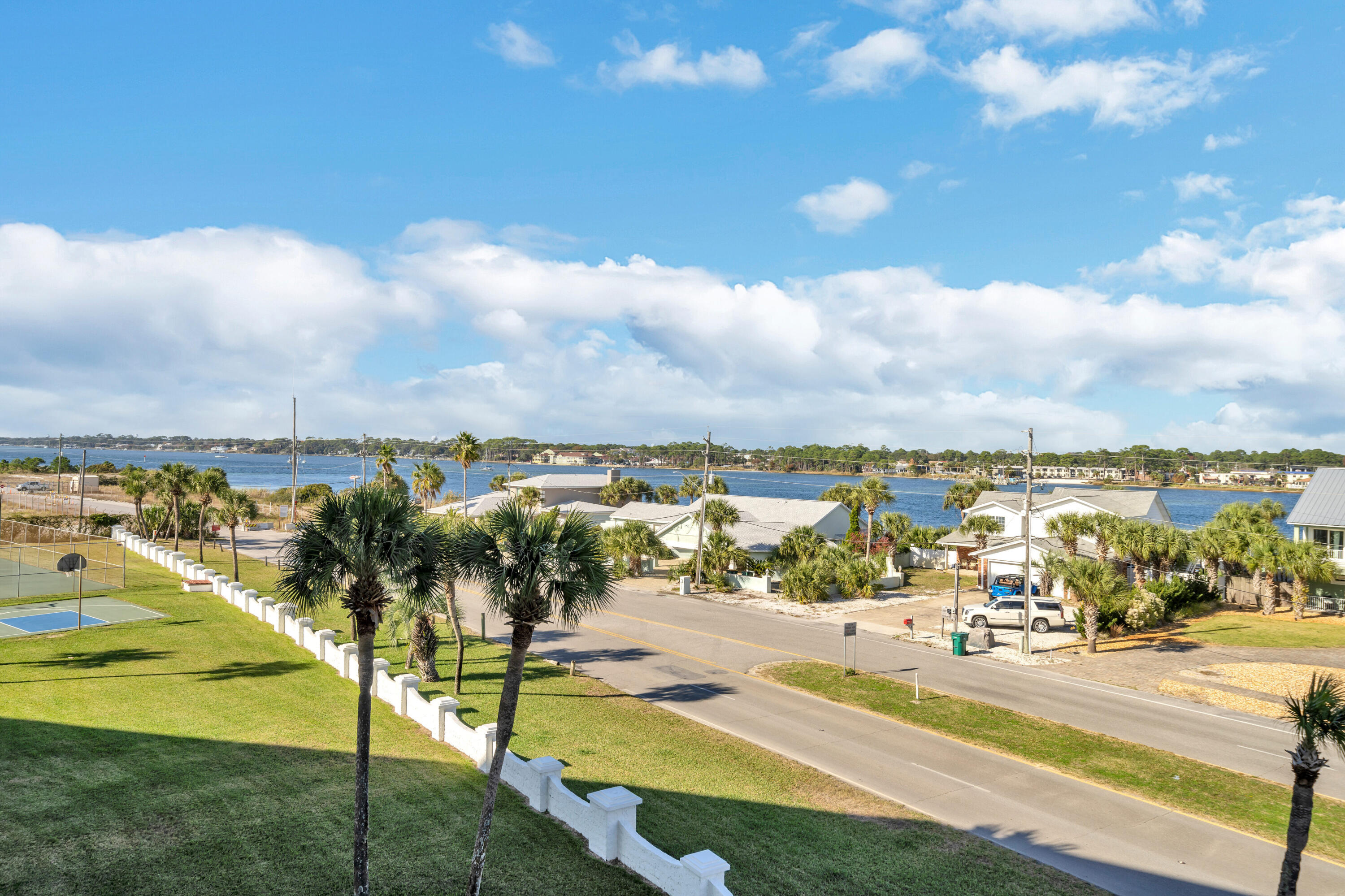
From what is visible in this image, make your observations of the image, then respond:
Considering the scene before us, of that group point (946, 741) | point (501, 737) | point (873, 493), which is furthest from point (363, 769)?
point (873, 493)

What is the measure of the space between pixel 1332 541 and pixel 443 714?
50939 mm

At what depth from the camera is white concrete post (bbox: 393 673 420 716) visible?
63.7ft

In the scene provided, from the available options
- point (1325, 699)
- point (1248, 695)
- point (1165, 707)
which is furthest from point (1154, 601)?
point (1325, 699)

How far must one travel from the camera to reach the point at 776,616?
38719mm

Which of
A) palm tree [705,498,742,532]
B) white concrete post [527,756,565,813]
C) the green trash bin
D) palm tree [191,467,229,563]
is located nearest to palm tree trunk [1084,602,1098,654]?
the green trash bin

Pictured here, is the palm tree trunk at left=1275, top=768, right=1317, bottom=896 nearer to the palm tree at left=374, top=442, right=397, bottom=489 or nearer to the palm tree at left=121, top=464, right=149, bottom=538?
the palm tree at left=121, top=464, right=149, bottom=538

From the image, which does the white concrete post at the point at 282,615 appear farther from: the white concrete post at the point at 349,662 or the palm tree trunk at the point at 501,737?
the palm tree trunk at the point at 501,737

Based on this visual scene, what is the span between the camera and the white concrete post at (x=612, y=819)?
484 inches

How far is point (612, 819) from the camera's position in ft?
40.4

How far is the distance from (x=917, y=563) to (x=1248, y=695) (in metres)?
34.5

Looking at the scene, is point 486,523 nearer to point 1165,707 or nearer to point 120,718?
point 120,718

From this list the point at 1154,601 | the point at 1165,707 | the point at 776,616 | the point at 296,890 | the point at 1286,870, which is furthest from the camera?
the point at 776,616

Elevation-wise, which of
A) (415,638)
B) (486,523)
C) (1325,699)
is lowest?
(415,638)

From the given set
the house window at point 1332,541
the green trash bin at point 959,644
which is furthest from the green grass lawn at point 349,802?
the house window at point 1332,541
